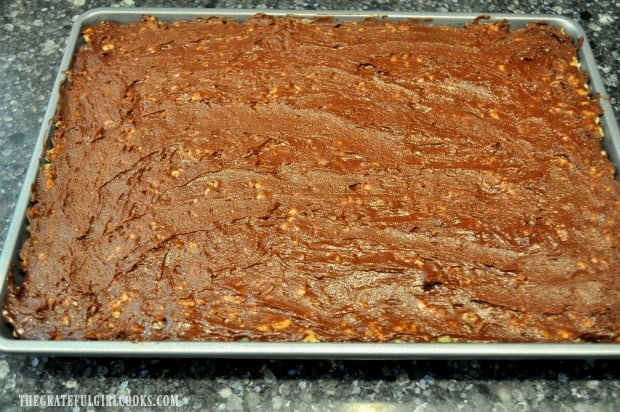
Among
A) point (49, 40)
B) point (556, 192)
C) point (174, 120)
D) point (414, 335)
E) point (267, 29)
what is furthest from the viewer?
point (49, 40)

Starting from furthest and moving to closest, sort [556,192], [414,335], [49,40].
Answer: [49,40] < [556,192] < [414,335]

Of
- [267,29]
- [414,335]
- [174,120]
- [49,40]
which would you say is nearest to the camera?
[414,335]

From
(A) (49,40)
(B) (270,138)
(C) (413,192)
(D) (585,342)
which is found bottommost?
(D) (585,342)

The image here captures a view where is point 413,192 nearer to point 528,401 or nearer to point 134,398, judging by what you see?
point 528,401

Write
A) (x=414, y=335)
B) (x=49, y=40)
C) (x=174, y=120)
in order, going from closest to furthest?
(x=414, y=335) → (x=174, y=120) → (x=49, y=40)

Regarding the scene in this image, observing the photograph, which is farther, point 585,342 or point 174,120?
point 174,120

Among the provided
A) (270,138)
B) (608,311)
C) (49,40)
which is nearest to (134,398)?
(270,138)

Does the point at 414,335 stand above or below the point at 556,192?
below

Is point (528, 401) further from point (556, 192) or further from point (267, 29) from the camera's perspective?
point (267, 29)

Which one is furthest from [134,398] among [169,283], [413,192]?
[413,192]
